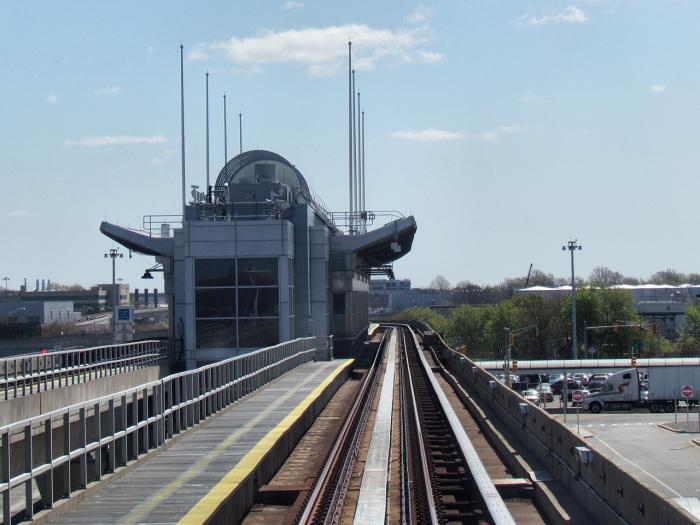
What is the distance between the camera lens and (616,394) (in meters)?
56.2

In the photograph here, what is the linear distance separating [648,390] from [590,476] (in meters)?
43.5

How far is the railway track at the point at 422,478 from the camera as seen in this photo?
13930 millimetres

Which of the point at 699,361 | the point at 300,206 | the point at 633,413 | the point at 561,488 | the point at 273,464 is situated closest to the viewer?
the point at 561,488

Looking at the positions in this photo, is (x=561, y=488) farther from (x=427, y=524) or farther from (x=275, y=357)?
(x=275, y=357)

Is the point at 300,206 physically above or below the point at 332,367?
above

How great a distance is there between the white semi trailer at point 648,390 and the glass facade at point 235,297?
24586 millimetres

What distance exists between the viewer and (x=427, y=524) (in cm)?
1344

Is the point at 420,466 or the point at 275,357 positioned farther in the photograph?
the point at 275,357

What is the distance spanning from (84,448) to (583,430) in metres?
35.5

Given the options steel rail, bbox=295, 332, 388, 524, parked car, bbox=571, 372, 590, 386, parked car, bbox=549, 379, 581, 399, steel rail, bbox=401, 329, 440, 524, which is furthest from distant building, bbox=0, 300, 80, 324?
steel rail, bbox=295, 332, 388, 524

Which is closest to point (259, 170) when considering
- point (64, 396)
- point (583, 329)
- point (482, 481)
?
point (64, 396)

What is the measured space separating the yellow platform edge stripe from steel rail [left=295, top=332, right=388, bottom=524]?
3.33 feet

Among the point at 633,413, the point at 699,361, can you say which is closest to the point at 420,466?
the point at 633,413

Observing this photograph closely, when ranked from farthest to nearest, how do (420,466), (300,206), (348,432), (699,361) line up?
(699,361) → (300,206) → (348,432) → (420,466)
